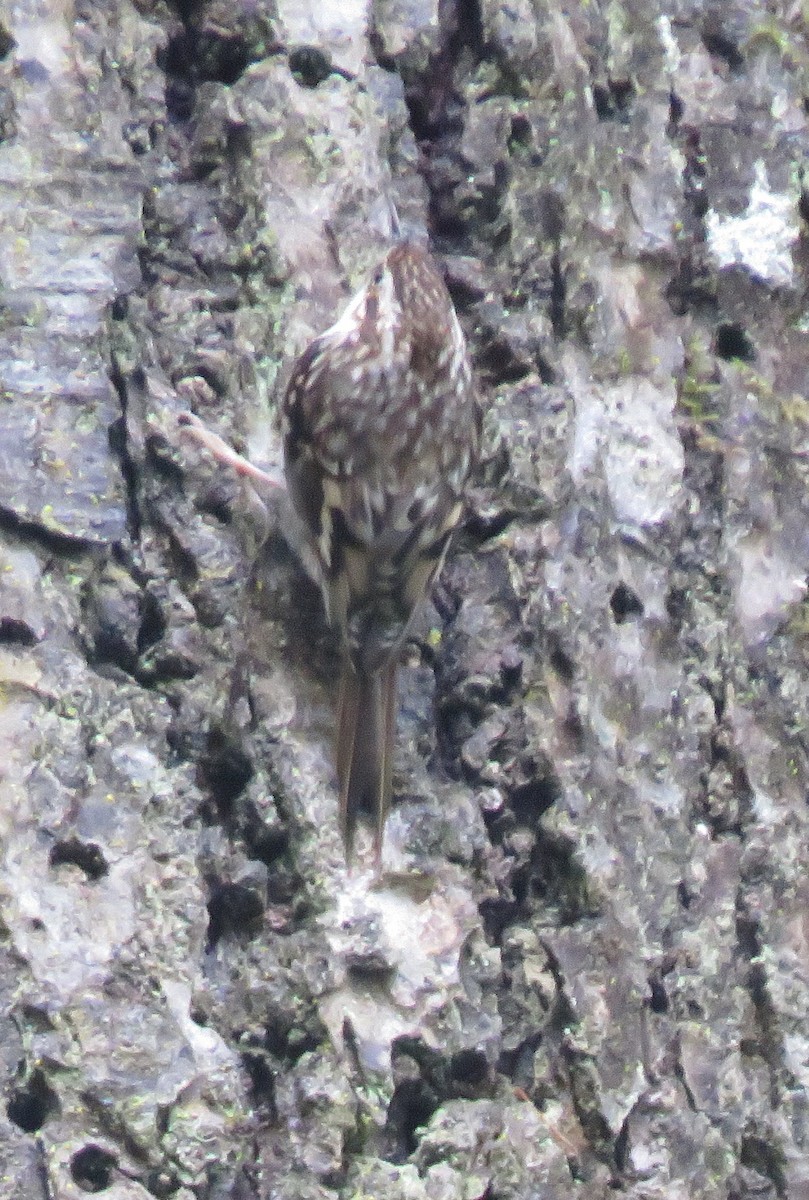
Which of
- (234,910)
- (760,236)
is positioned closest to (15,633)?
(234,910)

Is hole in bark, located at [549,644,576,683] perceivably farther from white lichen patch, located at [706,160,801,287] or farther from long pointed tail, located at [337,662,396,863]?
white lichen patch, located at [706,160,801,287]

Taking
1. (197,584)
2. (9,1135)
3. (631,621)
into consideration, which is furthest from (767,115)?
(9,1135)

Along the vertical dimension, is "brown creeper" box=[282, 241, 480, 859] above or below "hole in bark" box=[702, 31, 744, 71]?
below

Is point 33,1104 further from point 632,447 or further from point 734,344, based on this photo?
point 734,344

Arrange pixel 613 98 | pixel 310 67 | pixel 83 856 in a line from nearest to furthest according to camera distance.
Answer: pixel 83 856, pixel 310 67, pixel 613 98

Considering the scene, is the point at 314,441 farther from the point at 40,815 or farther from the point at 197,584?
the point at 40,815

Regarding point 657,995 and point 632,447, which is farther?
point 632,447

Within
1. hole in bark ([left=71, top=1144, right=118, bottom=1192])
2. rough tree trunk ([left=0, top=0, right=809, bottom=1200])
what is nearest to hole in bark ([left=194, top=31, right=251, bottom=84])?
rough tree trunk ([left=0, top=0, right=809, bottom=1200])
